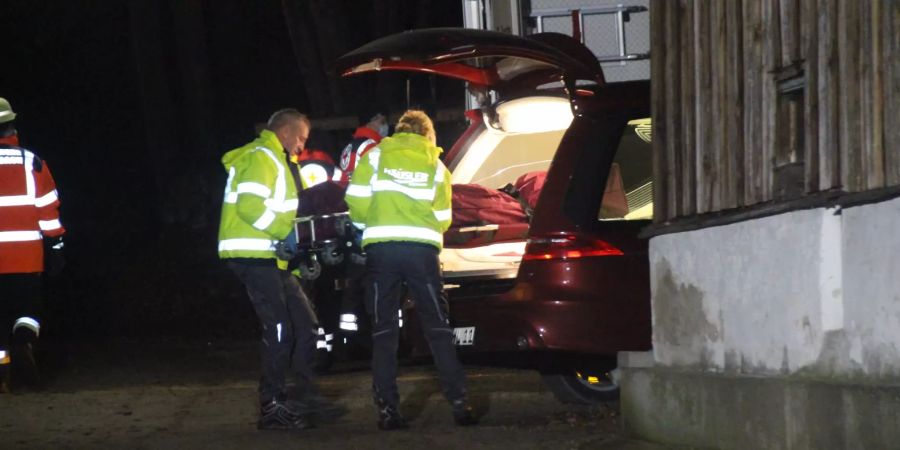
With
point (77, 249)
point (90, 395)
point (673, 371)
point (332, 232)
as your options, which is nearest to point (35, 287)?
point (90, 395)

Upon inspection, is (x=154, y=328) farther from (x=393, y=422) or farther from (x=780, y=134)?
(x=780, y=134)

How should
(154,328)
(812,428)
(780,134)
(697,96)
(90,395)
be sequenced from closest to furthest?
(812,428) < (780,134) < (697,96) < (90,395) < (154,328)

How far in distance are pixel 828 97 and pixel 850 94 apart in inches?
6.8

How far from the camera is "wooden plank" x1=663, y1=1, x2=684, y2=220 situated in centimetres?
730

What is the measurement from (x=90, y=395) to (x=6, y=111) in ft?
6.95

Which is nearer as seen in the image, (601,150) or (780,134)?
(780,134)

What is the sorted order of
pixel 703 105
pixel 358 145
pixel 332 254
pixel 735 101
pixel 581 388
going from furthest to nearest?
pixel 358 145, pixel 581 388, pixel 332 254, pixel 703 105, pixel 735 101

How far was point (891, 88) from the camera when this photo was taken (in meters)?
5.49

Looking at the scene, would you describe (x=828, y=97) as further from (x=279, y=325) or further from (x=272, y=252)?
(x=279, y=325)

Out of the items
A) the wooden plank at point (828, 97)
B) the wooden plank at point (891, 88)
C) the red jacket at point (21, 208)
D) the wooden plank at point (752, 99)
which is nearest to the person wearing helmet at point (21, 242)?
the red jacket at point (21, 208)

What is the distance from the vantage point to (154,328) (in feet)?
53.4

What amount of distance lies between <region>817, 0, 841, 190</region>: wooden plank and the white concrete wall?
169 mm

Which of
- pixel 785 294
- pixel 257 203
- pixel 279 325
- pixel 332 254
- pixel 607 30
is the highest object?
pixel 607 30

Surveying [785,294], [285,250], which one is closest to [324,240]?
[285,250]
